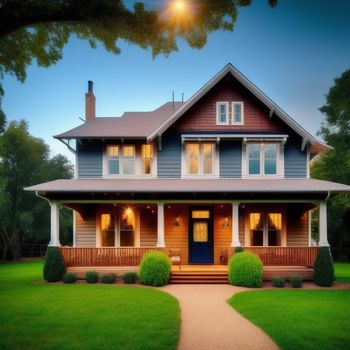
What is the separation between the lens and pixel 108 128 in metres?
19.8

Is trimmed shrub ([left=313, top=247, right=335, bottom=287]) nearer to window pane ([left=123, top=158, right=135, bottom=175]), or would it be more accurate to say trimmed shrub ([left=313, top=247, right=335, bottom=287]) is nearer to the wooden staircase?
the wooden staircase

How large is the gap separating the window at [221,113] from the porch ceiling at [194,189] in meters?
3.23

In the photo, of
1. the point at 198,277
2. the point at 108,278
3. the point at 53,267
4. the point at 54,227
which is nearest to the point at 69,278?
the point at 53,267

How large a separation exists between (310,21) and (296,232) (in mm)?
10813

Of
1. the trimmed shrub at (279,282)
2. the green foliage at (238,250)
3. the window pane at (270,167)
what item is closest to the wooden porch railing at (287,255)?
the green foliage at (238,250)

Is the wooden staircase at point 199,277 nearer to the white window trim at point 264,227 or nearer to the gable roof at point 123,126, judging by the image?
the white window trim at point 264,227

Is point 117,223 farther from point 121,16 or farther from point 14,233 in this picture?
point 14,233

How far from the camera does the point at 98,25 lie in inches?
293

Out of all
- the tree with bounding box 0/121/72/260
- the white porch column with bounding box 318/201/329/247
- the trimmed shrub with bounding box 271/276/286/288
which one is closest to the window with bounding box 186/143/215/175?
the white porch column with bounding box 318/201/329/247

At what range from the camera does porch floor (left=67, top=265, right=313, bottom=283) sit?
51.4ft

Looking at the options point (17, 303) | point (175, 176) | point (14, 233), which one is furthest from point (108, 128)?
point (14, 233)

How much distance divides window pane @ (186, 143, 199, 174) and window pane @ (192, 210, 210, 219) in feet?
6.91

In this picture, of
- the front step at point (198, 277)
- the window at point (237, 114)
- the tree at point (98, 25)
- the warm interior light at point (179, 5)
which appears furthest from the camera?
the window at point (237, 114)

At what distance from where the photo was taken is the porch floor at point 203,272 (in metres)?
15.7
